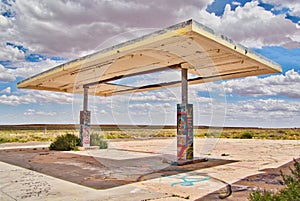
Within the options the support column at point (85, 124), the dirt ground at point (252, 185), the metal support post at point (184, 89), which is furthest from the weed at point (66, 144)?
the dirt ground at point (252, 185)

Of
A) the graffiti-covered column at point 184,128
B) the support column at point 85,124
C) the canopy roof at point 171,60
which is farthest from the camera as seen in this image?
the support column at point 85,124

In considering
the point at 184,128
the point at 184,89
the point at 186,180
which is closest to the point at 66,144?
the point at 184,128

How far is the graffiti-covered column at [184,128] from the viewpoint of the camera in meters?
11.5

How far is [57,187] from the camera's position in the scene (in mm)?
7121

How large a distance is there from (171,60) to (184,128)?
9.31ft

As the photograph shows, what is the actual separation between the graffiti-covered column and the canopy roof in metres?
1.61

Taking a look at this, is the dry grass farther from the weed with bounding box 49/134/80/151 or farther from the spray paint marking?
the spray paint marking

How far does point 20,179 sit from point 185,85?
7.07 meters

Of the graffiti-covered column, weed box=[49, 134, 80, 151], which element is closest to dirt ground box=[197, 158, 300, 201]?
the graffiti-covered column

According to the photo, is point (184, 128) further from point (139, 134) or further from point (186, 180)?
point (139, 134)

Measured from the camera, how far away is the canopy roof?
823 cm

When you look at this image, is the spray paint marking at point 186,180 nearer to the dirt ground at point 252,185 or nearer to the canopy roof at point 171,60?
the dirt ground at point 252,185

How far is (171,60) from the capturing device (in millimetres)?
11148

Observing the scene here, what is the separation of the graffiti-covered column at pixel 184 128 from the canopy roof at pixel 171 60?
1.61 metres
